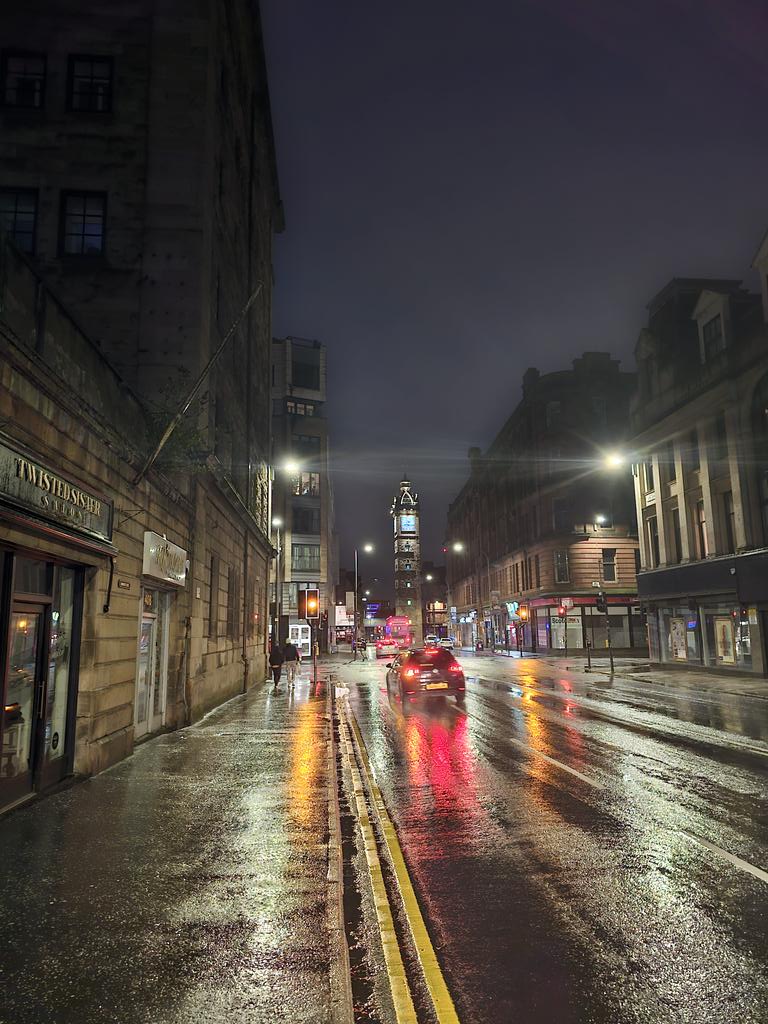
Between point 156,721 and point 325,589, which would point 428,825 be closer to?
point 156,721

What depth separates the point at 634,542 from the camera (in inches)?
2292

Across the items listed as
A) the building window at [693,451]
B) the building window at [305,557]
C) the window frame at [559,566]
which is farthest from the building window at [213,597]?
the building window at [305,557]

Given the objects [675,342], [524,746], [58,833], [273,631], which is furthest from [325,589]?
[58,833]

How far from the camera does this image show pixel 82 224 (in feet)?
68.1

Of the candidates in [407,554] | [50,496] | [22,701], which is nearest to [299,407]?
[50,496]

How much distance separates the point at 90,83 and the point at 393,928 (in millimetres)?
24494

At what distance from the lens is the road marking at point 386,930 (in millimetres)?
4070

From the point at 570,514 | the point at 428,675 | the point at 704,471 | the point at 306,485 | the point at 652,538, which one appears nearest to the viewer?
the point at 428,675

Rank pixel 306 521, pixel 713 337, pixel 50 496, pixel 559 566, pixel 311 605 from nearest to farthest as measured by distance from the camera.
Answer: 1. pixel 50 496
2. pixel 311 605
3. pixel 713 337
4. pixel 559 566
5. pixel 306 521

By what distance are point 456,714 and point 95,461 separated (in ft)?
39.3

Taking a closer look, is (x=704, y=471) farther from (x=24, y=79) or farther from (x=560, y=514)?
(x=24, y=79)

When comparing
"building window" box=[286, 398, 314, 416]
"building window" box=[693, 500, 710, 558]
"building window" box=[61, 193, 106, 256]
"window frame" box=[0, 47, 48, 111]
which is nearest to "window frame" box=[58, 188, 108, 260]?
"building window" box=[61, 193, 106, 256]

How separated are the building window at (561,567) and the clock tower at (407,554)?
91685 mm

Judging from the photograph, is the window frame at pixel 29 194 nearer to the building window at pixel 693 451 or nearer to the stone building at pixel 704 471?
the stone building at pixel 704 471
